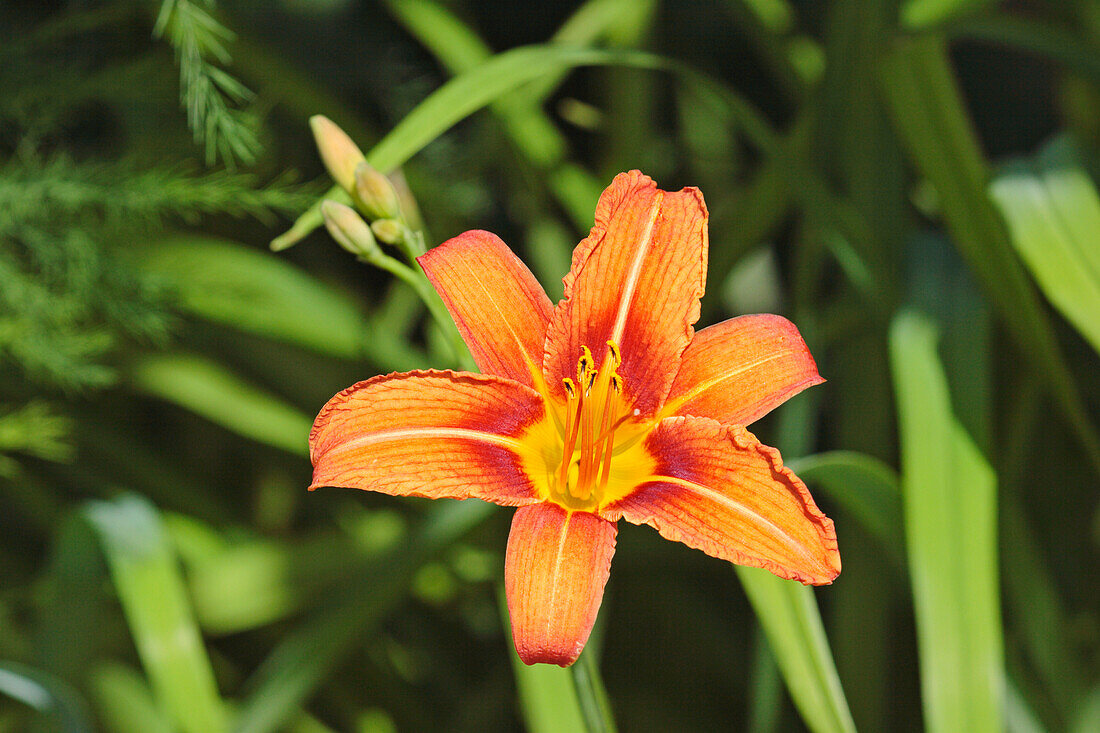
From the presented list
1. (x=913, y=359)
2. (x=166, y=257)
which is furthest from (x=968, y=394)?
(x=166, y=257)

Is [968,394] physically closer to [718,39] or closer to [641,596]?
[641,596]

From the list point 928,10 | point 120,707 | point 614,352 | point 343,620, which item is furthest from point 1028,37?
point 120,707

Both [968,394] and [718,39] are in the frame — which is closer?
[968,394]

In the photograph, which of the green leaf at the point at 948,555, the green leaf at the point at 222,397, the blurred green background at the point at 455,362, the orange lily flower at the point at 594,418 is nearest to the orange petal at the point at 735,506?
the orange lily flower at the point at 594,418

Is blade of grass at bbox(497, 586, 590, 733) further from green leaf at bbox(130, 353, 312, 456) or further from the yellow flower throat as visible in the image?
green leaf at bbox(130, 353, 312, 456)

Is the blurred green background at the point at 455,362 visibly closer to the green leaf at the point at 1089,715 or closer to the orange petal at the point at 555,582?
the green leaf at the point at 1089,715

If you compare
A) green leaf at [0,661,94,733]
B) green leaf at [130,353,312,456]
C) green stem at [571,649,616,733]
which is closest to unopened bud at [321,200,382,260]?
green stem at [571,649,616,733]

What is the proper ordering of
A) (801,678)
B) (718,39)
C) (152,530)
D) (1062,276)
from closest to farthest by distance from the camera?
(801,678), (1062,276), (152,530), (718,39)

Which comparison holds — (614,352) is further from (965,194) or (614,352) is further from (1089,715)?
(1089,715)
